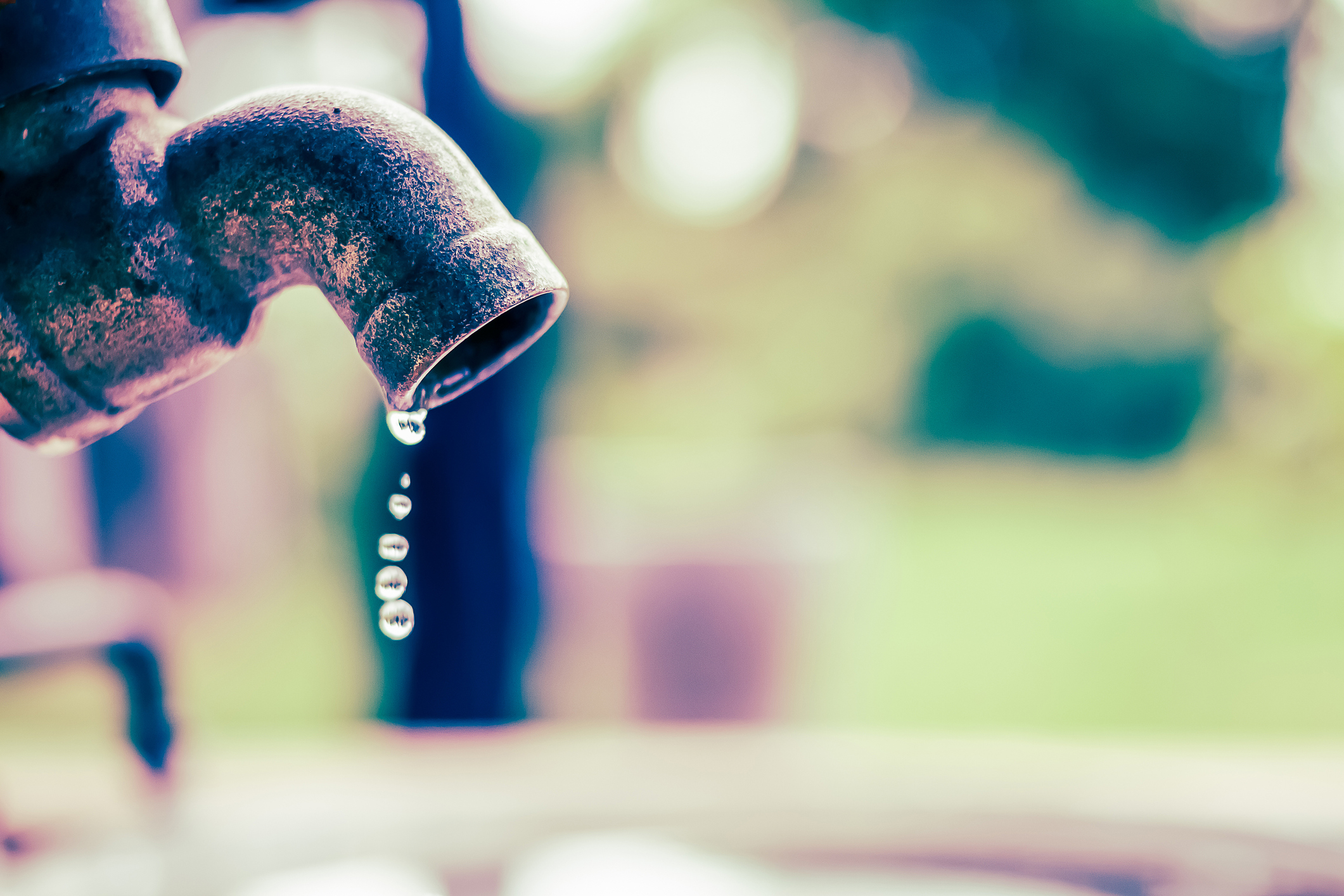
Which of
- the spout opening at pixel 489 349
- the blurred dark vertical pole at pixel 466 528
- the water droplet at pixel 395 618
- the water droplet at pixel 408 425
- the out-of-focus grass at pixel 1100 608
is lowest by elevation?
the water droplet at pixel 395 618

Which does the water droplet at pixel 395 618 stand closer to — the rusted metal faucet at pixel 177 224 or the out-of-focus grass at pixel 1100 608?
the rusted metal faucet at pixel 177 224

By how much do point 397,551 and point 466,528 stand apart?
1.15m

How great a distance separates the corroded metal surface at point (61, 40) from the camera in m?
0.37

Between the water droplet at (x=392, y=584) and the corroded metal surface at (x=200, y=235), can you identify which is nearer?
the corroded metal surface at (x=200, y=235)

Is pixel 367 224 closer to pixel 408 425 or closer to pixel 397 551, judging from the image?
pixel 408 425

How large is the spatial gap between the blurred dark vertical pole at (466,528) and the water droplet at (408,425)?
118 cm

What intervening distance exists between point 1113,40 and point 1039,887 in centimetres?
977

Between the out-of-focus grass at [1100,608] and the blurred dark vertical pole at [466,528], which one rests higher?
the out-of-focus grass at [1100,608]

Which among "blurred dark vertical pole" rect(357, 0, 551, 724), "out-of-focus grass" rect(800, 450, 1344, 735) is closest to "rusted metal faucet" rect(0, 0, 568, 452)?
"blurred dark vertical pole" rect(357, 0, 551, 724)

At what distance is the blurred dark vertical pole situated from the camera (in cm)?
164

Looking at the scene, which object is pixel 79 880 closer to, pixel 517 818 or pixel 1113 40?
pixel 517 818

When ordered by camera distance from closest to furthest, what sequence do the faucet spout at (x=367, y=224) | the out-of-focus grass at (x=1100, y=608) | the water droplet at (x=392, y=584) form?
the faucet spout at (x=367, y=224) → the water droplet at (x=392, y=584) → the out-of-focus grass at (x=1100, y=608)

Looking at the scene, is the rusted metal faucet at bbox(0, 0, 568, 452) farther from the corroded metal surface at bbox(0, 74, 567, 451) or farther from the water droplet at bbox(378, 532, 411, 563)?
the water droplet at bbox(378, 532, 411, 563)

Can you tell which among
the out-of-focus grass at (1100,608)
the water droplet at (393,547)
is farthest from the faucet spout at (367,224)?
the out-of-focus grass at (1100,608)
